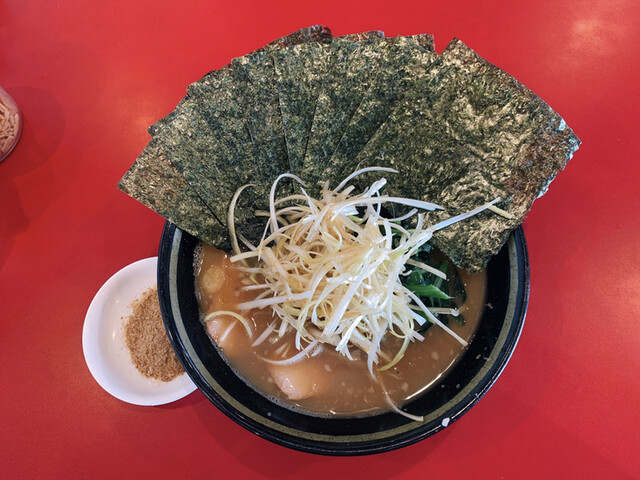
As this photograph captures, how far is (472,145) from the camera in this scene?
1.28 m

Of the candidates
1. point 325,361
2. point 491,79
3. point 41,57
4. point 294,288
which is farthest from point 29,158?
point 491,79

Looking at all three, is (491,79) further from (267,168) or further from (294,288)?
(294,288)

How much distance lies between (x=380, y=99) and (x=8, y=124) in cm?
136

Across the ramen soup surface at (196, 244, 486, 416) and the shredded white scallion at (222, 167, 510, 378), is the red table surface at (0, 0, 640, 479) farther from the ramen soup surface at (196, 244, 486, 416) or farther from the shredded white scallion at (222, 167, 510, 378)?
the shredded white scallion at (222, 167, 510, 378)

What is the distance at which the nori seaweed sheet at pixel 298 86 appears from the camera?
4.41 feet

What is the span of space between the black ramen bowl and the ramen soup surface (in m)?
0.04

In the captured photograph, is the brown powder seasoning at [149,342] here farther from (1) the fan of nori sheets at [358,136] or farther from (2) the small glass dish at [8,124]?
(2) the small glass dish at [8,124]

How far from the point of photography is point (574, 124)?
5.55 feet

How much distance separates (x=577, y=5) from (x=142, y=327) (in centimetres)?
204

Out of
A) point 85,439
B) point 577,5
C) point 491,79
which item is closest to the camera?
point 491,79

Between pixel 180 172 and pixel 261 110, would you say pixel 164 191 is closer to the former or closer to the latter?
pixel 180 172

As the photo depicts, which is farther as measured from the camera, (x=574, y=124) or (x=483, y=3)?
(x=483, y=3)

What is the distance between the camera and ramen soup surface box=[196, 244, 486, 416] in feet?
4.45

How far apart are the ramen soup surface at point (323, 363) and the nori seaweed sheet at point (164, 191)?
0.50 ft
